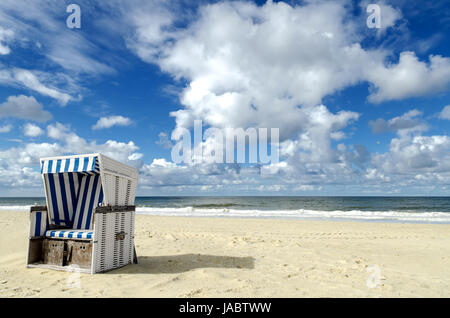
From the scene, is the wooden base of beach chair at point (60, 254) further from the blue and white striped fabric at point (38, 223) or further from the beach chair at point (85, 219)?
the blue and white striped fabric at point (38, 223)

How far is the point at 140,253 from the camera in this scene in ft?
23.7

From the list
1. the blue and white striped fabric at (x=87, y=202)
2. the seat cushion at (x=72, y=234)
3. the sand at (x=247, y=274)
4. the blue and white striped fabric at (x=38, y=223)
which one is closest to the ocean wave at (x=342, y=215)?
the sand at (x=247, y=274)

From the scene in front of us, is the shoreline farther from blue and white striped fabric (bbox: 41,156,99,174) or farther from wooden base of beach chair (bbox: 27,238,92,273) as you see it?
blue and white striped fabric (bbox: 41,156,99,174)

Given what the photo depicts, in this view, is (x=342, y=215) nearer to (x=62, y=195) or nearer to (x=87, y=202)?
(x=87, y=202)

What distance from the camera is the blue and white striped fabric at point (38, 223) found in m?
5.46

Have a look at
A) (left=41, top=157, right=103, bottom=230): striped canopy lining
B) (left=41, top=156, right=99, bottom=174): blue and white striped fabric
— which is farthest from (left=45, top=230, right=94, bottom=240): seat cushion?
(left=41, top=156, right=99, bottom=174): blue and white striped fabric

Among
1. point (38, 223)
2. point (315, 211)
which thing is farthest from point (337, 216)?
point (38, 223)

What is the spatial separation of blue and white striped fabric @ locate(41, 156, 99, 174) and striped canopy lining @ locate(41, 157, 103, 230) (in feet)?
1.77

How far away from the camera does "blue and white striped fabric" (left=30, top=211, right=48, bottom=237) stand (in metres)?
5.46

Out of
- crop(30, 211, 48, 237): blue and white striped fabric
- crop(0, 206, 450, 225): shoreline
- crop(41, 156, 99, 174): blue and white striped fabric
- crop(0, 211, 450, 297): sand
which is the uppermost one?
crop(41, 156, 99, 174): blue and white striped fabric

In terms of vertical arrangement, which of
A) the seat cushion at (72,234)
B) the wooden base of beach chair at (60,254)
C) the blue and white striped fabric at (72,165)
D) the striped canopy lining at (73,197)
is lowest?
the wooden base of beach chair at (60,254)
